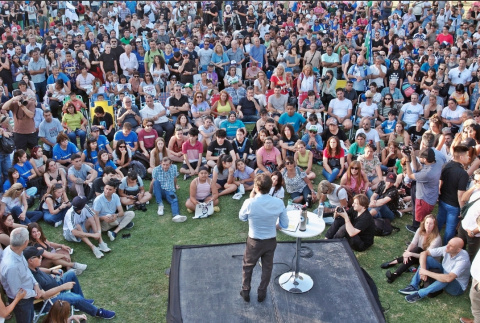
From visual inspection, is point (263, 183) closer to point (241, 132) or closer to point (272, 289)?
point (272, 289)

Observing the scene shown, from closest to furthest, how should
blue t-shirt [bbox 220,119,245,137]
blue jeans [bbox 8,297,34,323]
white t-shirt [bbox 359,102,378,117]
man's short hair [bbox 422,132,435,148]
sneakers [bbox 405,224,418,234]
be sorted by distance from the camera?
blue jeans [bbox 8,297,34,323], man's short hair [bbox 422,132,435,148], sneakers [bbox 405,224,418,234], blue t-shirt [bbox 220,119,245,137], white t-shirt [bbox 359,102,378,117]

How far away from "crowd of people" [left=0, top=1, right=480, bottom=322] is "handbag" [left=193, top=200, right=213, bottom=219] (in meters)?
0.05

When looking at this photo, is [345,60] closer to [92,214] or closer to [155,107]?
[155,107]

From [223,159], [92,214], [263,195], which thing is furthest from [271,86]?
[263,195]

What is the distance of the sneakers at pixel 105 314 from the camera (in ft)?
18.4

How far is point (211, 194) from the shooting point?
8.20 m

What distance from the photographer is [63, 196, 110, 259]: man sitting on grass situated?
693 centimetres

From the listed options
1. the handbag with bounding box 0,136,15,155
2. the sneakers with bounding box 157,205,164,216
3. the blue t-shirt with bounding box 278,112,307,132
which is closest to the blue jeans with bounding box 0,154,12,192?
the handbag with bounding box 0,136,15,155

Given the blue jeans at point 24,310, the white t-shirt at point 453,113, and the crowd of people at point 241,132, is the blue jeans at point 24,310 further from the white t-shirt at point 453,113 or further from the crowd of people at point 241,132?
the white t-shirt at point 453,113

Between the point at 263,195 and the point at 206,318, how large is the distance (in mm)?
1473

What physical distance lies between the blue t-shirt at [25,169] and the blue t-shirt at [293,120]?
Result: 4.79m

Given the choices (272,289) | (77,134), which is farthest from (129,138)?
(272,289)

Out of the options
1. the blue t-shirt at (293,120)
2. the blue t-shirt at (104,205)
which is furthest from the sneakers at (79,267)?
the blue t-shirt at (293,120)

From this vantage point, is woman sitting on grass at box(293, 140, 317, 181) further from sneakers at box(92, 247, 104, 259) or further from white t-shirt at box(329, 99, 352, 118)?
sneakers at box(92, 247, 104, 259)
